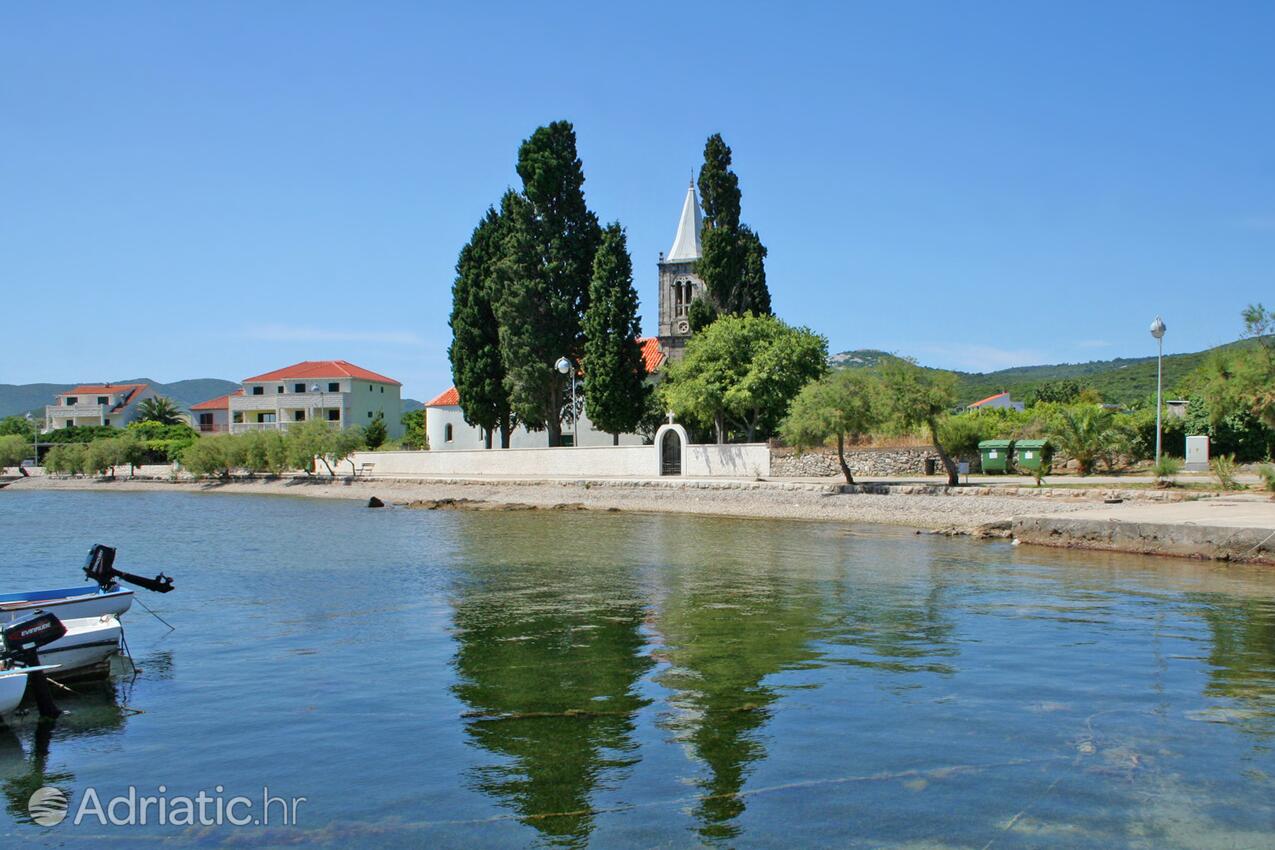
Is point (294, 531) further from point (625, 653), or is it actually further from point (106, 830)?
point (106, 830)

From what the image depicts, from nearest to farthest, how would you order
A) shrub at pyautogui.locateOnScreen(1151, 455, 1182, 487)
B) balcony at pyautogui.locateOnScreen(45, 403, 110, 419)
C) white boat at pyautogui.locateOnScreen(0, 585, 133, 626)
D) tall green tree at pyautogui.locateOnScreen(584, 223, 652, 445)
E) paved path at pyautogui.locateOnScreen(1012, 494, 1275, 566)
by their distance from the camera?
white boat at pyautogui.locateOnScreen(0, 585, 133, 626)
paved path at pyautogui.locateOnScreen(1012, 494, 1275, 566)
shrub at pyautogui.locateOnScreen(1151, 455, 1182, 487)
tall green tree at pyautogui.locateOnScreen(584, 223, 652, 445)
balcony at pyautogui.locateOnScreen(45, 403, 110, 419)

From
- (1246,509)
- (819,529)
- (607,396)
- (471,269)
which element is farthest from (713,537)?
(471,269)

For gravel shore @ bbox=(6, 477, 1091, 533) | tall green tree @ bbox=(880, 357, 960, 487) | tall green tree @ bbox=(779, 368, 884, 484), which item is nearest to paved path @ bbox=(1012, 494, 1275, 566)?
gravel shore @ bbox=(6, 477, 1091, 533)

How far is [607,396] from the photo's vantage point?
4494cm

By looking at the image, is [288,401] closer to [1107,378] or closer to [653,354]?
[653,354]

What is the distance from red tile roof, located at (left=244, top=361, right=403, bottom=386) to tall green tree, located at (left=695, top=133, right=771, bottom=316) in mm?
43011

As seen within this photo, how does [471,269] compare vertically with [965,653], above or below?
above

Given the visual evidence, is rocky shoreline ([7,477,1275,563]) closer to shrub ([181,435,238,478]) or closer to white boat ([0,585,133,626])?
shrub ([181,435,238,478])

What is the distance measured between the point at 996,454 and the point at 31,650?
31242 mm

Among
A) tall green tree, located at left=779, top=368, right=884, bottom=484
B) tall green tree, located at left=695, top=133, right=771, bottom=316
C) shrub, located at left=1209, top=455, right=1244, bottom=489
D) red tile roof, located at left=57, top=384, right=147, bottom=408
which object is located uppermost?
tall green tree, located at left=695, top=133, right=771, bottom=316

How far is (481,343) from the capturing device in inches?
2000

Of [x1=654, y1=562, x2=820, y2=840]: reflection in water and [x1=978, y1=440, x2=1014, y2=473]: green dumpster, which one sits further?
[x1=978, y1=440, x2=1014, y2=473]: green dumpster

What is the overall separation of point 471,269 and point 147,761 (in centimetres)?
4536

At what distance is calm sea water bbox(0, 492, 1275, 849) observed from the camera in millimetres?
7258
